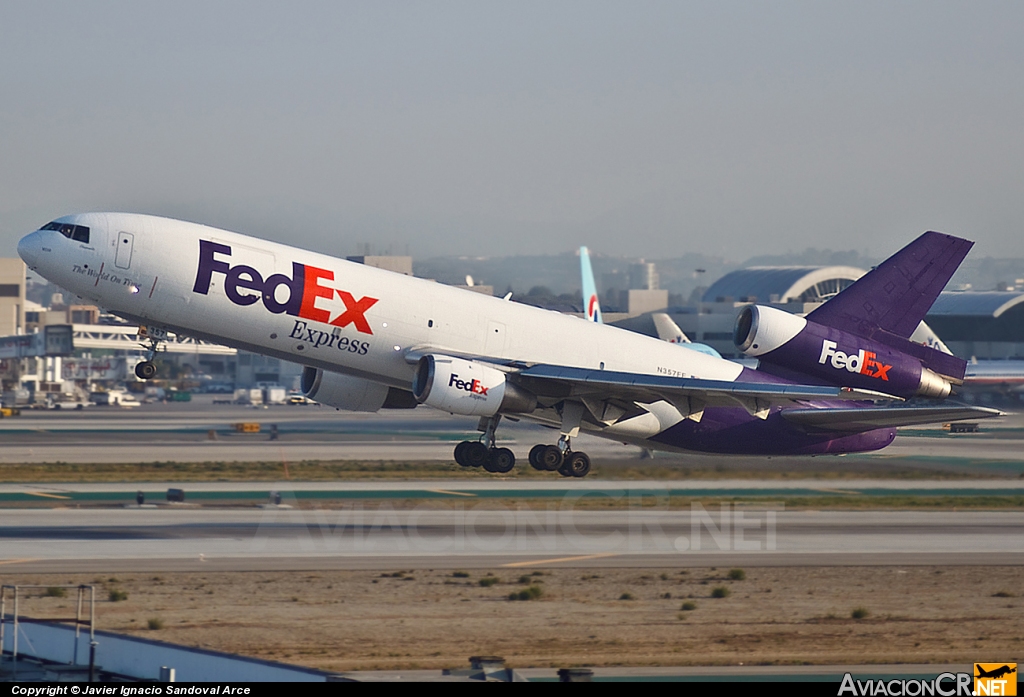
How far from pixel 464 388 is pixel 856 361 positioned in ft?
45.1

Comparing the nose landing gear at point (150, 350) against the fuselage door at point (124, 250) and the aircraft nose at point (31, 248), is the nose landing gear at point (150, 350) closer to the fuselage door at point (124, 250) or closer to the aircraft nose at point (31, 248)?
the fuselage door at point (124, 250)

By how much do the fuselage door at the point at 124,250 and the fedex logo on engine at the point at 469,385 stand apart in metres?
9.75

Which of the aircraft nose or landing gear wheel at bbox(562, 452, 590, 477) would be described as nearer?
the aircraft nose

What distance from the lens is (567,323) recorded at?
4050 cm

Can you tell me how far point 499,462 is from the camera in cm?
4000

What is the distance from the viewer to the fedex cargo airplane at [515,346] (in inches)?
1389

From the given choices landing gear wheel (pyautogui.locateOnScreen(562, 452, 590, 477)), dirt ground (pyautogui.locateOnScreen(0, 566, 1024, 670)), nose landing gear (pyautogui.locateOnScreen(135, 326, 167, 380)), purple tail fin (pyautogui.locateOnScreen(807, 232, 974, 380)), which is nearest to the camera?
dirt ground (pyautogui.locateOnScreen(0, 566, 1024, 670))

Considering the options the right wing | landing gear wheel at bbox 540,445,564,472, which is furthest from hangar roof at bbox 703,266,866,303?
landing gear wheel at bbox 540,445,564,472

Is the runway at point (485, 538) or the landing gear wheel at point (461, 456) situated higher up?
the landing gear wheel at point (461, 456)

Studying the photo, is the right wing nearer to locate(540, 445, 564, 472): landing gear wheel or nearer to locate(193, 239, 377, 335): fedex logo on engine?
locate(540, 445, 564, 472): landing gear wheel

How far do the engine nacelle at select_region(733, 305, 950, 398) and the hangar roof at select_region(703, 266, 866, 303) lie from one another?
2879 inches

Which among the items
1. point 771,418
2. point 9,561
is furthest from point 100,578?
point 771,418

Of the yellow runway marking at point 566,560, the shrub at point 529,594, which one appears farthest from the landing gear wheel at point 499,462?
the yellow runway marking at point 566,560

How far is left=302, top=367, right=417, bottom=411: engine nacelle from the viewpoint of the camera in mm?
40812
